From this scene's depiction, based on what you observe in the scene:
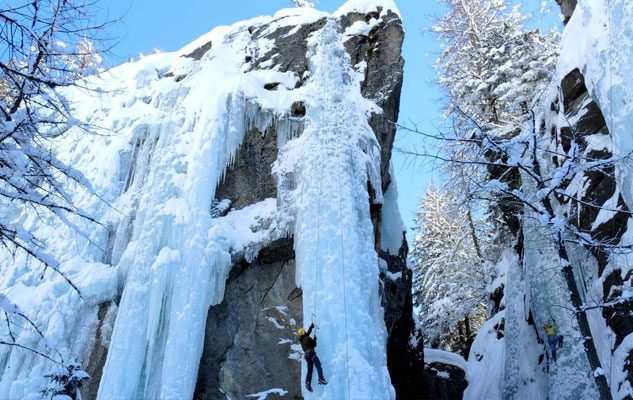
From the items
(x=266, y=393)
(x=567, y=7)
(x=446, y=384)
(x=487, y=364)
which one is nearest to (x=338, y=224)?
(x=266, y=393)

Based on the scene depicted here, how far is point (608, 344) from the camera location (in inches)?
374

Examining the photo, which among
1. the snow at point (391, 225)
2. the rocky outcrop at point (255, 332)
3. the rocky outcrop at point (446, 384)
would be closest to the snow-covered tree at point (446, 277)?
the rocky outcrop at point (446, 384)

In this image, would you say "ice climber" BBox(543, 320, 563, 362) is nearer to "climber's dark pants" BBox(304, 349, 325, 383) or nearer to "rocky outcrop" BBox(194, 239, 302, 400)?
"rocky outcrop" BBox(194, 239, 302, 400)

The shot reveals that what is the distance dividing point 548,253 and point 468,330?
904cm

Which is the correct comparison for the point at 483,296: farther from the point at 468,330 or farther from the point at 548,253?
the point at 548,253

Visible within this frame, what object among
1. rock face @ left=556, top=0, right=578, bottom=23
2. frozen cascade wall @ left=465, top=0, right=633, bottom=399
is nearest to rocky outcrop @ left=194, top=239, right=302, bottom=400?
frozen cascade wall @ left=465, top=0, right=633, bottom=399

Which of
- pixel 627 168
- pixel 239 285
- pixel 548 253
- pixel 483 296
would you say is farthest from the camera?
pixel 483 296

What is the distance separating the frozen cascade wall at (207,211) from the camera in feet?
28.5

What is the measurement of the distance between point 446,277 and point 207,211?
1276cm

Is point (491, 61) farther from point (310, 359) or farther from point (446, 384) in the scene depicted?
point (310, 359)

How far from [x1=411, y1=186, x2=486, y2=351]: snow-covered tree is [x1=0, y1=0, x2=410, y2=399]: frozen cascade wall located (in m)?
7.50

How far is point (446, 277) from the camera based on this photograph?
20.5 metres

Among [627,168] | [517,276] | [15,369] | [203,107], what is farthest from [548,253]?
[15,369]

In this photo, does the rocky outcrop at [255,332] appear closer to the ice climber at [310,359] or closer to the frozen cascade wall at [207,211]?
the frozen cascade wall at [207,211]
